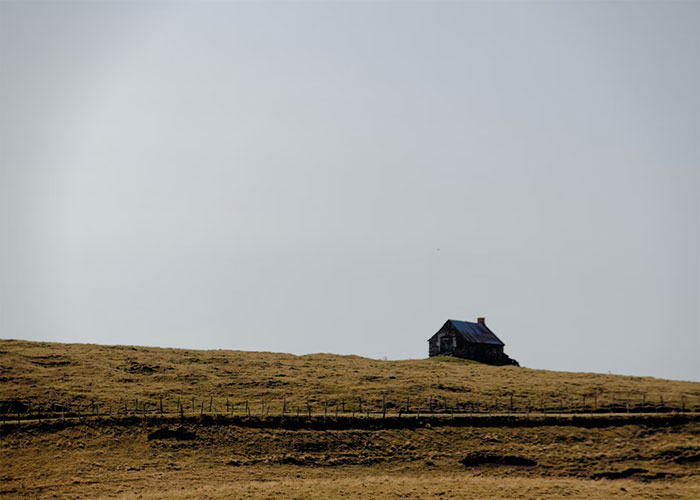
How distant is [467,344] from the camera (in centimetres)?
9556

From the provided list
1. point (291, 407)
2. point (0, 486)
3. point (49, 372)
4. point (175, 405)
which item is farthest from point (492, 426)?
point (49, 372)

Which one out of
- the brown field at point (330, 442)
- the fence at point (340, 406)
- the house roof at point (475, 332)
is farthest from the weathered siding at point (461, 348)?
the fence at point (340, 406)

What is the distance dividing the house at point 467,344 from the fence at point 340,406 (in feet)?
97.5

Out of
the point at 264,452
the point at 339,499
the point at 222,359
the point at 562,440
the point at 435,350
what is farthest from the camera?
the point at 435,350

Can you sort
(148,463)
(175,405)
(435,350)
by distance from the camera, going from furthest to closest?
(435,350) → (175,405) → (148,463)

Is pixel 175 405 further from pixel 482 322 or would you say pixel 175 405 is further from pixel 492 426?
pixel 482 322

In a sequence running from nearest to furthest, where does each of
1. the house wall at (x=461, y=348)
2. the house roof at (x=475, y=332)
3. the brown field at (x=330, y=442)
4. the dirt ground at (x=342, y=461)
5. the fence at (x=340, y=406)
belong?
the dirt ground at (x=342, y=461) → the brown field at (x=330, y=442) → the fence at (x=340, y=406) → the house wall at (x=461, y=348) → the house roof at (x=475, y=332)

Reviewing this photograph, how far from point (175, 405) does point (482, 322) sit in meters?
59.4

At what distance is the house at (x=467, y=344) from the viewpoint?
95.6 meters

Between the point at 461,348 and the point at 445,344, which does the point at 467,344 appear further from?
the point at 445,344

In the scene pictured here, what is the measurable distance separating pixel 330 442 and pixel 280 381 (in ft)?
61.1

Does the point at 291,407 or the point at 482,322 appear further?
the point at 482,322

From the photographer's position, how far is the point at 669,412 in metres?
61.3

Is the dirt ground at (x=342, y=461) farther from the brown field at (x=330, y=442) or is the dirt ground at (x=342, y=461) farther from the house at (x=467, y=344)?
the house at (x=467, y=344)
